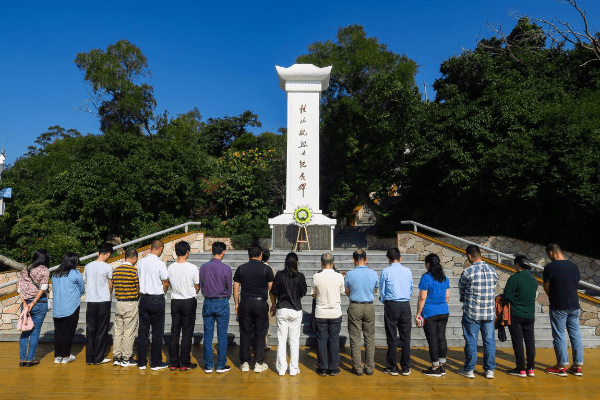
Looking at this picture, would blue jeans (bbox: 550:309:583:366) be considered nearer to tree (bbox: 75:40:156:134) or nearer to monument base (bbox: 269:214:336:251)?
monument base (bbox: 269:214:336:251)

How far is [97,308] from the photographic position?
207 inches

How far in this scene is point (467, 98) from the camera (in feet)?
53.6

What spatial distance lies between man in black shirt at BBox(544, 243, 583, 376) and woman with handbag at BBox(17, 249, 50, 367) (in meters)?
Result: 6.43

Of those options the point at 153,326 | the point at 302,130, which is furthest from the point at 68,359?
the point at 302,130

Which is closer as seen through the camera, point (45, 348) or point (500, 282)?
point (45, 348)

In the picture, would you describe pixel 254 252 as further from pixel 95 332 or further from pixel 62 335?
pixel 62 335

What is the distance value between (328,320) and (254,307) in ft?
2.97

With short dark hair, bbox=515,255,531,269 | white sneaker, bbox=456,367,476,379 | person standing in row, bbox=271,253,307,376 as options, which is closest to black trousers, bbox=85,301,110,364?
person standing in row, bbox=271,253,307,376

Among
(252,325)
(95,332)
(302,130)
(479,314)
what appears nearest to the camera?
(479,314)

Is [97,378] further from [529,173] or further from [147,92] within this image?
[147,92]

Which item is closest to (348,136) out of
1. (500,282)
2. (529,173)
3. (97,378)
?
(529,173)

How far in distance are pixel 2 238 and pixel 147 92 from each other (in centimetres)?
1339

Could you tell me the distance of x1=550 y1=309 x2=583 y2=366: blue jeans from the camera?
4887 millimetres

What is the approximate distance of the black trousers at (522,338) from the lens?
4.80 m
